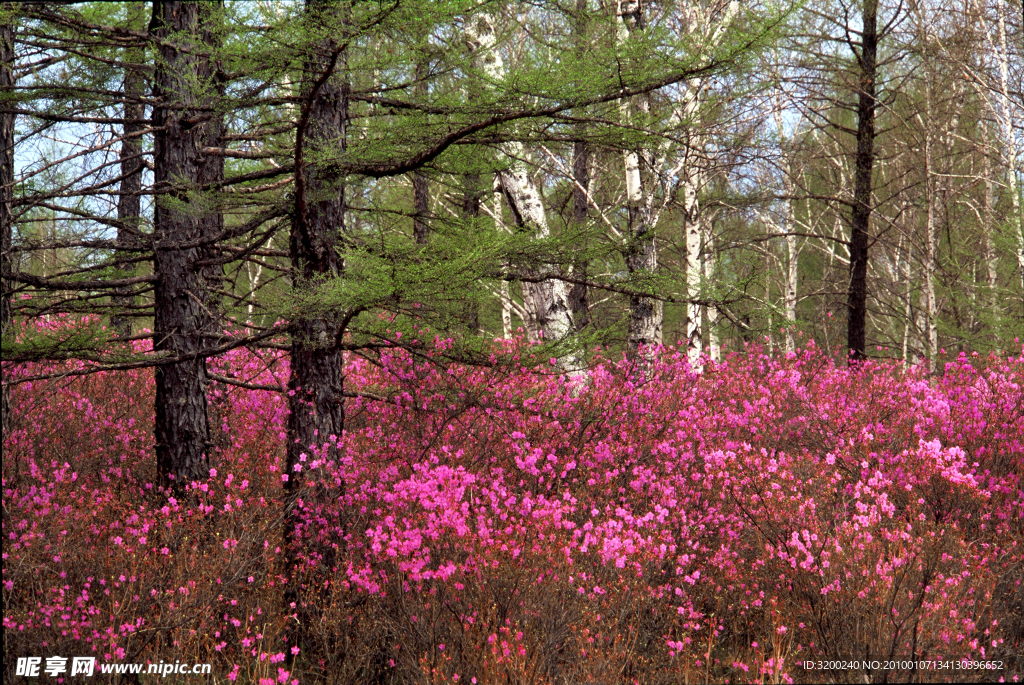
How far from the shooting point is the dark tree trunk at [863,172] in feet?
38.2

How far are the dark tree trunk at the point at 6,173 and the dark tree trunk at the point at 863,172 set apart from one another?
10275 millimetres

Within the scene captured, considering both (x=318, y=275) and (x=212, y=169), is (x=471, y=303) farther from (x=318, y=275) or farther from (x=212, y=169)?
(x=212, y=169)

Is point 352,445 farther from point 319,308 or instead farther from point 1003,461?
point 1003,461

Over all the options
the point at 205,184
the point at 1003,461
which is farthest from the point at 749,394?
the point at 205,184

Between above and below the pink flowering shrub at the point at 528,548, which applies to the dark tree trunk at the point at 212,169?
above

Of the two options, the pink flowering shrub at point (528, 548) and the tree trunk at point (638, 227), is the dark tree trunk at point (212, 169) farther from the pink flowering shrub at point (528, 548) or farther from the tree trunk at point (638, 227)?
the tree trunk at point (638, 227)

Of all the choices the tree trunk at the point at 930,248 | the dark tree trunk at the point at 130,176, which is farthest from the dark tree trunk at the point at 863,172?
the dark tree trunk at the point at 130,176

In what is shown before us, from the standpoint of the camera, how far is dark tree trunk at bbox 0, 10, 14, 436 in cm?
→ 617

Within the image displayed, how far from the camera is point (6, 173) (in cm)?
704

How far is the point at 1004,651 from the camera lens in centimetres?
430

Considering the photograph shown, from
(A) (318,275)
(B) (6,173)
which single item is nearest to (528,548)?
(A) (318,275)

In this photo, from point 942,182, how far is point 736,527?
15164 millimetres

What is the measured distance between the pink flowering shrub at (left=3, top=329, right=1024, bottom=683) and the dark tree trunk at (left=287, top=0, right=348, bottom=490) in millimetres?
159

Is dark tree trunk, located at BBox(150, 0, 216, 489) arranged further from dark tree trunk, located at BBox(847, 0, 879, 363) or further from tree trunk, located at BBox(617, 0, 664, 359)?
dark tree trunk, located at BBox(847, 0, 879, 363)
